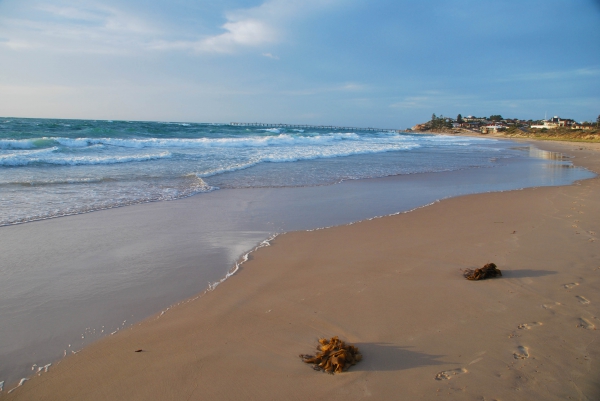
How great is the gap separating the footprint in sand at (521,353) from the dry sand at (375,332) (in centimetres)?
1

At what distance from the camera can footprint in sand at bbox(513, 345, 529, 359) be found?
255 centimetres

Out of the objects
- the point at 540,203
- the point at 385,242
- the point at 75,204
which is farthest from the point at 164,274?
the point at 540,203

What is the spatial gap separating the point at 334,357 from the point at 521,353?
4.41ft

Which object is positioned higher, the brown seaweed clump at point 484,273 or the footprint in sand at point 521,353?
the brown seaweed clump at point 484,273

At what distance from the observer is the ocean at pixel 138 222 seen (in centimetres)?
327

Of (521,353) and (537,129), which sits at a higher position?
(537,129)

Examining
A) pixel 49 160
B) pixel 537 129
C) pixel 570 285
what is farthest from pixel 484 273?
pixel 537 129

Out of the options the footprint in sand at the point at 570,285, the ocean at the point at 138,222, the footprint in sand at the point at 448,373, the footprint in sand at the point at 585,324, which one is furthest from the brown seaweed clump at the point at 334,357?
the footprint in sand at the point at 570,285

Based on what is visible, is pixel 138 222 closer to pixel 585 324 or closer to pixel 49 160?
pixel 585 324

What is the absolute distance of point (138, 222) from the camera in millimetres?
6168

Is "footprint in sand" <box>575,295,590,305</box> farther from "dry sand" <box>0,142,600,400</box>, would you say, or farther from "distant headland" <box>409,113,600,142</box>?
"distant headland" <box>409,113,600,142</box>

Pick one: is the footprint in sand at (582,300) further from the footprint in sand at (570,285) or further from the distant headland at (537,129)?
the distant headland at (537,129)

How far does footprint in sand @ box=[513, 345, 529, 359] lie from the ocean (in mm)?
2727

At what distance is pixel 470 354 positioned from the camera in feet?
8.49
